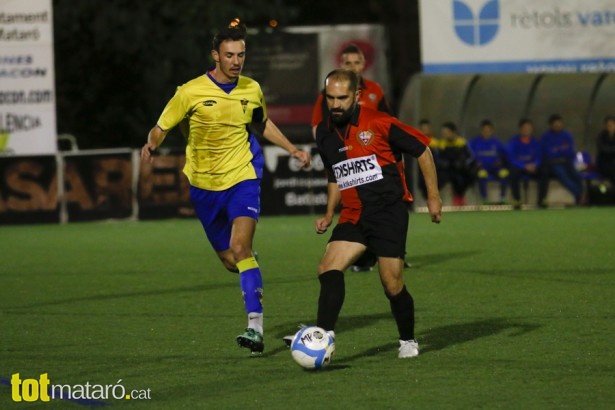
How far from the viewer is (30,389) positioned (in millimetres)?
7973

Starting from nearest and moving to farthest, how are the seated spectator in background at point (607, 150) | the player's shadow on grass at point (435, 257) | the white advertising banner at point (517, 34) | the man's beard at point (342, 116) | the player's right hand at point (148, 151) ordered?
1. the man's beard at point (342, 116)
2. the player's right hand at point (148, 151)
3. the player's shadow on grass at point (435, 257)
4. the seated spectator in background at point (607, 150)
5. the white advertising banner at point (517, 34)

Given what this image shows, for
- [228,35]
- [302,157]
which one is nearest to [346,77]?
[228,35]

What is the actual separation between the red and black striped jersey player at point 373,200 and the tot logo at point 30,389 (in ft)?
5.44

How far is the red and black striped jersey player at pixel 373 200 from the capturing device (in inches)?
345

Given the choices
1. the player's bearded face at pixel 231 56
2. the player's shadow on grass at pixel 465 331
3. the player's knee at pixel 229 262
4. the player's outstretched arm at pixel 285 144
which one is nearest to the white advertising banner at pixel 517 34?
the player's shadow on grass at pixel 465 331

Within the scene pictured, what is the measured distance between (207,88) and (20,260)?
7970 mm

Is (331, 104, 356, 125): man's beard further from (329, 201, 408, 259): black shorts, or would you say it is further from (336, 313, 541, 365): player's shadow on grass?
(336, 313, 541, 365): player's shadow on grass

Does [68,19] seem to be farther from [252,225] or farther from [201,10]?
[252,225]

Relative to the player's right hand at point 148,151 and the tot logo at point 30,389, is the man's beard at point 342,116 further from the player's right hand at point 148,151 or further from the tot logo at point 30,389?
the tot logo at point 30,389

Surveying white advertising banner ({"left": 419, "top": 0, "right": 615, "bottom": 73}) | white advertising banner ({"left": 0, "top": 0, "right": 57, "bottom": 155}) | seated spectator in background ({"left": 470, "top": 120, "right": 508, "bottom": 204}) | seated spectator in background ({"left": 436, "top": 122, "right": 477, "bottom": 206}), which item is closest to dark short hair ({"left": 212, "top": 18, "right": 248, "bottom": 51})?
white advertising banner ({"left": 0, "top": 0, "right": 57, "bottom": 155})

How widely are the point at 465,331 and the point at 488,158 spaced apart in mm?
15964

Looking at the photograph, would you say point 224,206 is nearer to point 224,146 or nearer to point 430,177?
point 224,146

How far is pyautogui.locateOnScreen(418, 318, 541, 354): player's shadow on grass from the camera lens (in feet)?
31.1

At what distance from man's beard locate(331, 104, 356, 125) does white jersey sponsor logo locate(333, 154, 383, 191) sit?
23 cm
